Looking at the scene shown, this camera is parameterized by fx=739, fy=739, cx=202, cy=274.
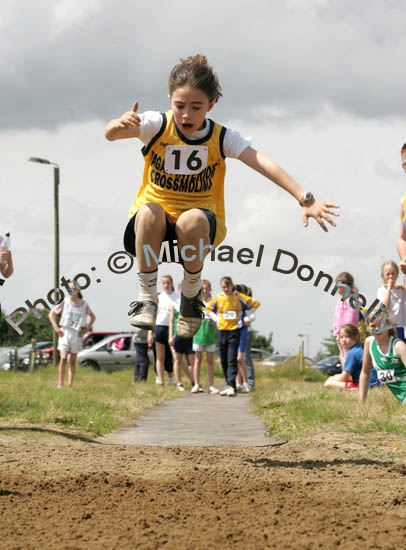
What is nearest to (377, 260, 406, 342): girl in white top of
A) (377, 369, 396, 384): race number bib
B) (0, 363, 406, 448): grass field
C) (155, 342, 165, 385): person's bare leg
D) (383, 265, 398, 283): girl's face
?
(383, 265, 398, 283): girl's face

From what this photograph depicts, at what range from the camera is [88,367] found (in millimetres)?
25109

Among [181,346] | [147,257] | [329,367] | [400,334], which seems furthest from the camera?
[329,367]

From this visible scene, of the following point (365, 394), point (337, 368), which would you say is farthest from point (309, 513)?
point (337, 368)

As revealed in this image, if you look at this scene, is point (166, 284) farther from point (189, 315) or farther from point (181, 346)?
point (189, 315)

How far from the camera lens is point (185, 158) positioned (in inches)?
210

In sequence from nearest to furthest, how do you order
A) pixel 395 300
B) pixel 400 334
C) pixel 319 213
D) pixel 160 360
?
1. pixel 319 213
2. pixel 395 300
3. pixel 400 334
4. pixel 160 360

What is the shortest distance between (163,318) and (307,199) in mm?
8806

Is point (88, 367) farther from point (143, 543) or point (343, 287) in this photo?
point (143, 543)

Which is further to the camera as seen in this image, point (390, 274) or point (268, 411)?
point (268, 411)

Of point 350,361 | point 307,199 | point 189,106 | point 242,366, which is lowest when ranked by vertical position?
point 242,366

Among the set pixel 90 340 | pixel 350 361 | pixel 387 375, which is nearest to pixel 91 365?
pixel 90 340

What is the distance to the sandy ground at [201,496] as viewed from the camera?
11.1ft

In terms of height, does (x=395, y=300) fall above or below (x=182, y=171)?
below

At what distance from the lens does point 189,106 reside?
17.0 ft
